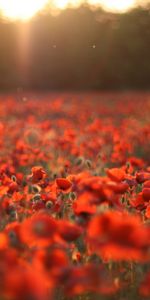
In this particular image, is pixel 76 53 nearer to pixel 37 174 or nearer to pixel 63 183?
pixel 37 174

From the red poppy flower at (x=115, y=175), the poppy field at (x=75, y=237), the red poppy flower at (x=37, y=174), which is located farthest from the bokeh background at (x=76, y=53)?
the red poppy flower at (x=115, y=175)

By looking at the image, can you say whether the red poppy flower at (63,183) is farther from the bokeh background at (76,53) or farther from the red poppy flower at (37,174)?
the bokeh background at (76,53)

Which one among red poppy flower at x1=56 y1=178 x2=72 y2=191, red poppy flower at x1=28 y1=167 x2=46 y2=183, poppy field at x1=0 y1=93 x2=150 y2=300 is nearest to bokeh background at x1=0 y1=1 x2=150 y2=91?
poppy field at x1=0 y1=93 x2=150 y2=300

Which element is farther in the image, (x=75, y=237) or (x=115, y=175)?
(x=115, y=175)

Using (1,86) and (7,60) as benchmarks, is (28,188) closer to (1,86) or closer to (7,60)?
(1,86)

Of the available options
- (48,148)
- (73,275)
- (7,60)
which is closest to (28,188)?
(73,275)

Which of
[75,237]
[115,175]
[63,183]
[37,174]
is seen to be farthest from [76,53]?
[75,237]

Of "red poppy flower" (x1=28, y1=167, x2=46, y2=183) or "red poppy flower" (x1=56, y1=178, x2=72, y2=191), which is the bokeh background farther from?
"red poppy flower" (x1=56, y1=178, x2=72, y2=191)

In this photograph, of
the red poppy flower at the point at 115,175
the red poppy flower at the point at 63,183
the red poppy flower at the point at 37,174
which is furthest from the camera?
the red poppy flower at the point at 37,174
